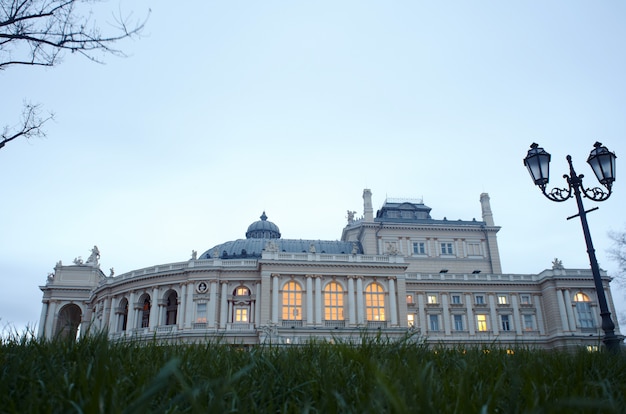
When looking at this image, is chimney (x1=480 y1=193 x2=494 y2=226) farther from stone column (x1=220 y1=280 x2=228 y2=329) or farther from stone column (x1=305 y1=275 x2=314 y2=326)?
stone column (x1=220 y1=280 x2=228 y2=329)

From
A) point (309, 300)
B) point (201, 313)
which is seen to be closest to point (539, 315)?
point (309, 300)

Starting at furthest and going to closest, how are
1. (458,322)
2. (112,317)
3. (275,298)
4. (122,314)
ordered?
(458,322) → (122,314) → (112,317) → (275,298)

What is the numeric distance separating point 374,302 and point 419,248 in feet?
53.8

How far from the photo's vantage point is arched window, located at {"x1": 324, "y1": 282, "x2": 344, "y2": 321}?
5767cm

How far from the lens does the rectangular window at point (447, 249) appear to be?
7231cm

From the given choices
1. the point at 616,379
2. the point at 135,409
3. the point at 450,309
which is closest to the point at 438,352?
the point at 616,379

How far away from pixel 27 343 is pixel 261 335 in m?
47.0

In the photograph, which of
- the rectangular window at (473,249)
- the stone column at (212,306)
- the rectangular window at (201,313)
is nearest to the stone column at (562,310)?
the rectangular window at (473,249)

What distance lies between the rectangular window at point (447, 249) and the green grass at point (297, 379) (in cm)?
A: 6487

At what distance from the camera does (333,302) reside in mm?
58281

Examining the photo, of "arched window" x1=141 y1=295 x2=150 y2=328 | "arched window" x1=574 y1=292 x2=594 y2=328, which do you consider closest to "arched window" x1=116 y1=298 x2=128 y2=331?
"arched window" x1=141 y1=295 x2=150 y2=328

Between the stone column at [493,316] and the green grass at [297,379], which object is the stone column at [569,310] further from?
the green grass at [297,379]

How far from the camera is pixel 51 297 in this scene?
7738 centimetres

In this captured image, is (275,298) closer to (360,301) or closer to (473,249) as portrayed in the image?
(360,301)
